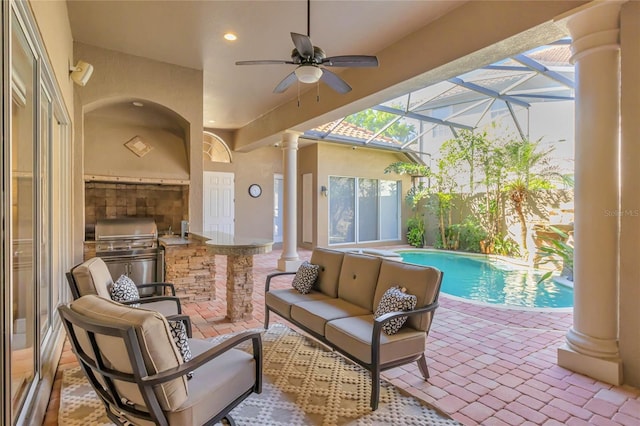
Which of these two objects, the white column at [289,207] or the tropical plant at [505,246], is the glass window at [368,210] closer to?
the tropical plant at [505,246]

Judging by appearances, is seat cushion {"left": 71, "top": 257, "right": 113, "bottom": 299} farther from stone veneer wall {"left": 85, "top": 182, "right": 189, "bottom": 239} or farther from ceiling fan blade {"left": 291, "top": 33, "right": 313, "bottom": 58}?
stone veneer wall {"left": 85, "top": 182, "right": 189, "bottom": 239}

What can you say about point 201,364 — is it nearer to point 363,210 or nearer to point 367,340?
point 367,340

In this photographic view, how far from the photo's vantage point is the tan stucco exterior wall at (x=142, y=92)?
441 cm

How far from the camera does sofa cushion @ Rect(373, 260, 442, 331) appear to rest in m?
2.51

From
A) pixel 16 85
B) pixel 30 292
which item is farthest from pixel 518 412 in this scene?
pixel 16 85

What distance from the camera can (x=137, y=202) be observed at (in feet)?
17.9

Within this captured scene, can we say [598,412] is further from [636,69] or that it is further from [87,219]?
[87,219]

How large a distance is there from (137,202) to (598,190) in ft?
19.3

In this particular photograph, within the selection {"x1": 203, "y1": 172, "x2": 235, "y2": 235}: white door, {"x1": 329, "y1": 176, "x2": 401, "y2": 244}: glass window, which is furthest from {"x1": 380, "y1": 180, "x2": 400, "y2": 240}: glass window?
{"x1": 203, "y1": 172, "x2": 235, "y2": 235}: white door

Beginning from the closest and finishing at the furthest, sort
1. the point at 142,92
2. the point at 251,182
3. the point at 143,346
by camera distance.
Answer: the point at 143,346, the point at 142,92, the point at 251,182

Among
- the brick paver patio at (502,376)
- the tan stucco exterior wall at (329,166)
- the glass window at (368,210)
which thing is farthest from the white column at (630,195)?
the glass window at (368,210)

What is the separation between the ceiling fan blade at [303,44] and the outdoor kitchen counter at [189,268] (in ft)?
8.93

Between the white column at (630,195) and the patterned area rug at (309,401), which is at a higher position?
the white column at (630,195)

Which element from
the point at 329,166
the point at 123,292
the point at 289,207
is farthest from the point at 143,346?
the point at 329,166
